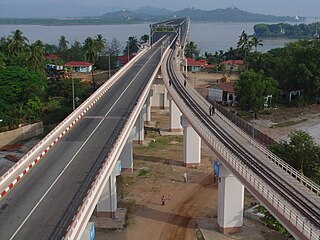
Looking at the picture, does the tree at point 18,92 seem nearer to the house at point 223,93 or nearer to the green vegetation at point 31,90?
the green vegetation at point 31,90

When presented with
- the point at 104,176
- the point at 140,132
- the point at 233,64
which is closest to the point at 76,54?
the point at 233,64

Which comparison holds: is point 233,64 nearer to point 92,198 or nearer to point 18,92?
point 18,92

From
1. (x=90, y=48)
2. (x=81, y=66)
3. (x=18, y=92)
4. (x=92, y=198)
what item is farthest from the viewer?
(x=81, y=66)

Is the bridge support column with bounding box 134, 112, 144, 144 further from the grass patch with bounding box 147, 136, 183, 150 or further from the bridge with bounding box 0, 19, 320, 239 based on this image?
the bridge with bounding box 0, 19, 320, 239

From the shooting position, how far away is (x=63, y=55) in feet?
407

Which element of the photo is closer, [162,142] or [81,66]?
[162,142]

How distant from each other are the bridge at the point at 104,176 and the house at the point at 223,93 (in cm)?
2964

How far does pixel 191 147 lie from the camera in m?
47.2

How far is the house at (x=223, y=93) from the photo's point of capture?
76.8 m

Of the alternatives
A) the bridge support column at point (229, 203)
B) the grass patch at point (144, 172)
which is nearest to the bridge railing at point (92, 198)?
the bridge support column at point (229, 203)

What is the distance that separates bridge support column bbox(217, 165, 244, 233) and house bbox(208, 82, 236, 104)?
4467 cm

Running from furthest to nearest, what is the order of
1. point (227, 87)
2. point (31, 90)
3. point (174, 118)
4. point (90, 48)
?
point (90, 48) → point (227, 87) → point (31, 90) → point (174, 118)

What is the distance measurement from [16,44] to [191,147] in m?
58.2

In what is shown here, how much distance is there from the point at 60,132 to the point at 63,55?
314 ft
